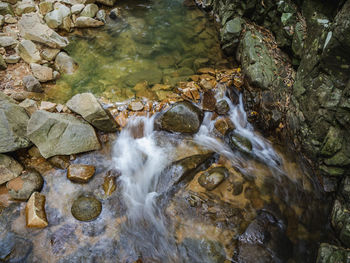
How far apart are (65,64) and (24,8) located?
9.71ft

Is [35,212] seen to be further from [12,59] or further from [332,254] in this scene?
[332,254]

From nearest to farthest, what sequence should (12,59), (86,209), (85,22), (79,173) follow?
(86,209) < (79,173) < (12,59) < (85,22)

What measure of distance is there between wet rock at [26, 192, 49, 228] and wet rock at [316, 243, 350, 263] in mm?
4577

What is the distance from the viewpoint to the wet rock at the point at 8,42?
6012 mm

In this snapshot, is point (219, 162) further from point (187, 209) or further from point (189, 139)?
point (187, 209)

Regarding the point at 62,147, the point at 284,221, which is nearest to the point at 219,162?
the point at 284,221

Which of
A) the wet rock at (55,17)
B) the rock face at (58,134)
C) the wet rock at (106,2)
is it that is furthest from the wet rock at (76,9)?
the rock face at (58,134)

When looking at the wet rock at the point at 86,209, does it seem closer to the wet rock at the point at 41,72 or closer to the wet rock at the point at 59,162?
the wet rock at the point at 59,162

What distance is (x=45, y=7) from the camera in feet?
25.0

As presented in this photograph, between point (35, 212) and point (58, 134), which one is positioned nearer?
point (35, 212)

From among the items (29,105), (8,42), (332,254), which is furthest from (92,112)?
(332,254)

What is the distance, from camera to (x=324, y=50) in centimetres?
402

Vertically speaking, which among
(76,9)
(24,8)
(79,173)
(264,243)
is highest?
(76,9)

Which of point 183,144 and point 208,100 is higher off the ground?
point 208,100
